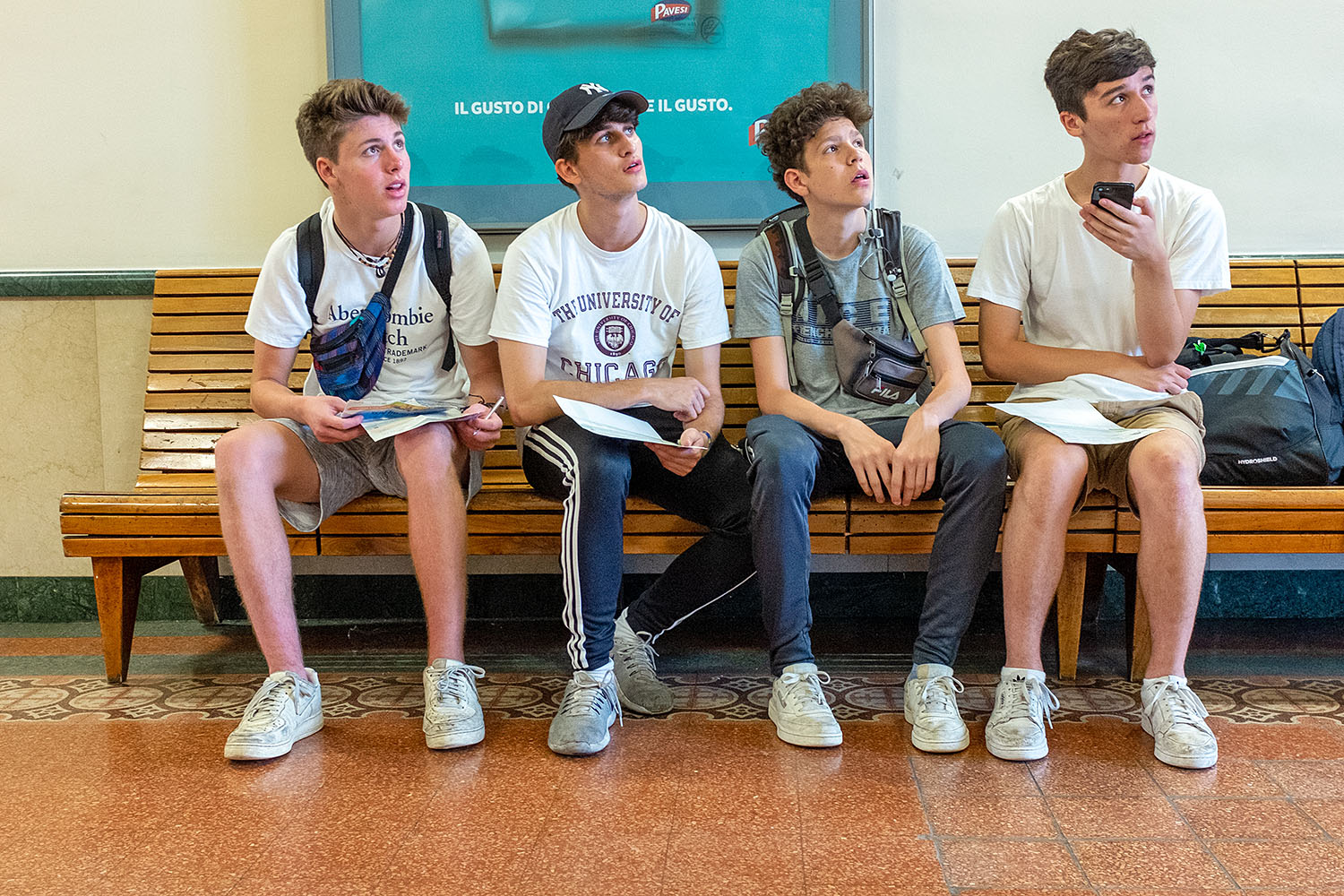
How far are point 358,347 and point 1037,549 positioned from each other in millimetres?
1660

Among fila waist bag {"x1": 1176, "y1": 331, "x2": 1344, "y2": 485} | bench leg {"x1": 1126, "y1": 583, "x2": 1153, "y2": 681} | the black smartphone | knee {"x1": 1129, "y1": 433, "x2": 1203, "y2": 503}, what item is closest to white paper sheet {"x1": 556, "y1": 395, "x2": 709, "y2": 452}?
knee {"x1": 1129, "y1": 433, "x2": 1203, "y2": 503}

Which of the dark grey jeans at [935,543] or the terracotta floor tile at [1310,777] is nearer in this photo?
the terracotta floor tile at [1310,777]

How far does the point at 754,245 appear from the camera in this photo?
2768mm

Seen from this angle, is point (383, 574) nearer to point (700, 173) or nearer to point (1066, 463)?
point (700, 173)

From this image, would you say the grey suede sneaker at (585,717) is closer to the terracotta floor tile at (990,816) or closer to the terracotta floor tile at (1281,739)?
the terracotta floor tile at (990,816)

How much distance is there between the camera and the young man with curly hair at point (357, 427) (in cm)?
246

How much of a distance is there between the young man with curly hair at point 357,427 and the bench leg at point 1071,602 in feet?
4.75

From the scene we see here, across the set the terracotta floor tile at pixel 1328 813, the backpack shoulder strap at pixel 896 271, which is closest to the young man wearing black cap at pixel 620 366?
Answer: the backpack shoulder strap at pixel 896 271

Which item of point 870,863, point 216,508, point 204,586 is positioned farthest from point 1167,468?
point 204,586

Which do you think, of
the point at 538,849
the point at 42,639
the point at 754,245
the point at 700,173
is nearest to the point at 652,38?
the point at 700,173

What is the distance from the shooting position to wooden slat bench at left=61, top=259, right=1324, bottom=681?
2641mm

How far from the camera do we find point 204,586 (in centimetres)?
346

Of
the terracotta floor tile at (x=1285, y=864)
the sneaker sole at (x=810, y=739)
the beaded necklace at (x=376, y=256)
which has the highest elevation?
the beaded necklace at (x=376, y=256)

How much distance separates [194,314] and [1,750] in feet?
4.90
